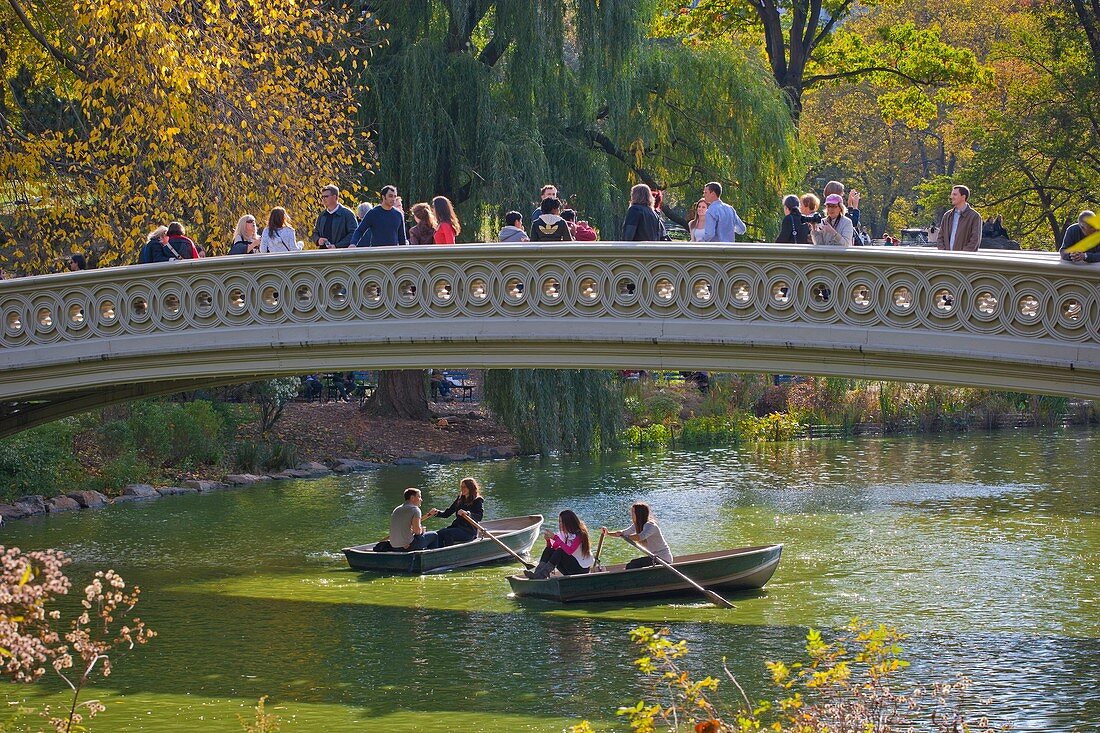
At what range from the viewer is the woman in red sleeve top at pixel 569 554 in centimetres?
1633

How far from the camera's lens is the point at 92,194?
18.7 metres

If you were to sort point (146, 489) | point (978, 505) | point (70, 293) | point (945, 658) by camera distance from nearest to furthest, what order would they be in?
point (945, 658) → point (70, 293) → point (978, 505) → point (146, 489)

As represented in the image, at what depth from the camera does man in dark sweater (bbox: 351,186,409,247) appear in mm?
14633

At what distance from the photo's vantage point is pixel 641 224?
1376 centimetres

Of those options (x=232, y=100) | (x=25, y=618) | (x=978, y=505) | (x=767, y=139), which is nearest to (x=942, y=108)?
(x=767, y=139)

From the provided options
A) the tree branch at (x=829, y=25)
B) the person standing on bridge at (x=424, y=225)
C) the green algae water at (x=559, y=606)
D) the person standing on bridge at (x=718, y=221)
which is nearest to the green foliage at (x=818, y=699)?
the green algae water at (x=559, y=606)

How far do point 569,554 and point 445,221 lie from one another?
13.0 ft

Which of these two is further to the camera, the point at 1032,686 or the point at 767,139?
the point at 767,139

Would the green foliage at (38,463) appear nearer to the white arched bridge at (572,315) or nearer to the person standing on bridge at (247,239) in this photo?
the white arched bridge at (572,315)

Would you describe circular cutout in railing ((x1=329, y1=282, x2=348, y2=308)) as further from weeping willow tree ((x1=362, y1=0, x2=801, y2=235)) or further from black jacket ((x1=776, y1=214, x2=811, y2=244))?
weeping willow tree ((x1=362, y1=0, x2=801, y2=235))

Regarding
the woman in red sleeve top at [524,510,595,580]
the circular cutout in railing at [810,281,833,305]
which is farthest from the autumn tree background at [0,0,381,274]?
the circular cutout in railing at [810,281,833,305]

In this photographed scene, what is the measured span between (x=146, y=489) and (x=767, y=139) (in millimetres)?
11920

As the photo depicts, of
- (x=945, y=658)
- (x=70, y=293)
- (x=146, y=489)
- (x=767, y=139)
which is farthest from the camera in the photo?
(x=767, y=139)

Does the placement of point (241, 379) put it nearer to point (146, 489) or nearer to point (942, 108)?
point (146, 489)
